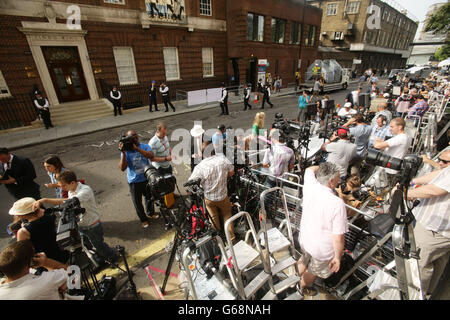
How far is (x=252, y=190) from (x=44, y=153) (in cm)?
957

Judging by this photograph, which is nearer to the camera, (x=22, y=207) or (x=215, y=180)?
(x=22, y=207)

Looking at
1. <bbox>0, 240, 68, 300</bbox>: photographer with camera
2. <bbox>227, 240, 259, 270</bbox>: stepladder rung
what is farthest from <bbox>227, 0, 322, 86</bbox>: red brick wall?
<bbox>0, 240, 68, 300</bbox>: photographer with camera

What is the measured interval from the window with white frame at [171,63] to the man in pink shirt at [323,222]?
1729 cm

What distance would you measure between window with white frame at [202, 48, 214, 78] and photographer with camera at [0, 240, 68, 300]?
19733mm

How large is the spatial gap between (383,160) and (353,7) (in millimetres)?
54743

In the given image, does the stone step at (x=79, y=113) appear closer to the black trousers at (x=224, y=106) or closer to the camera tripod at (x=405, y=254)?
the black trousers at (x=224, y=106)

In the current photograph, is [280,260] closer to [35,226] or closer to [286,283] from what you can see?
[286,283]

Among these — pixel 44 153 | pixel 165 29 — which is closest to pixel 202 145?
pixel 44 153

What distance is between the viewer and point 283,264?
9.07 ft

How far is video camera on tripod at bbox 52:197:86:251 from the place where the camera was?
2438mm

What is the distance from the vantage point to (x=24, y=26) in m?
11.0

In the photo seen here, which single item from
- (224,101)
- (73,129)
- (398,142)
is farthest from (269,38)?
(398,142)

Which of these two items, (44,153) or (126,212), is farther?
(44,153)

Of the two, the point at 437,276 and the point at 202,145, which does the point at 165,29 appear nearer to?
the point at 202,145
